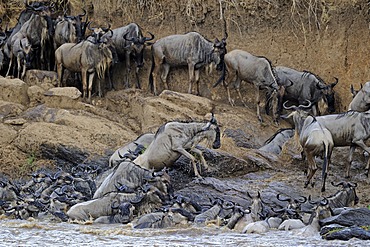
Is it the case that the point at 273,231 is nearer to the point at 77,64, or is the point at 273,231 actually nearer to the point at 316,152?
the point at 316,152

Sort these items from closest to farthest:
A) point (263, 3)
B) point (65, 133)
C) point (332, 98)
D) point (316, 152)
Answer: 1. point (316, 152)
2. point (65, 133)
3. point (332, 98)
4. point (263, 3)

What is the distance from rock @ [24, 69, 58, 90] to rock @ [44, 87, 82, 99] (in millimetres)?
774

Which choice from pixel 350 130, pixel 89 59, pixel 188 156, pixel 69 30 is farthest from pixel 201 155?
pixel 69 30

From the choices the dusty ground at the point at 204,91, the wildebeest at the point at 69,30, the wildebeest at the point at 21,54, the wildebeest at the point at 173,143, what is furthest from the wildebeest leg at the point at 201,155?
the wildebeest at the point at 21,54

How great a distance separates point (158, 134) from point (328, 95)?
15.3 feet

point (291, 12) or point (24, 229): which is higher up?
point (291, 12)

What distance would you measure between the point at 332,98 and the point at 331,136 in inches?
141

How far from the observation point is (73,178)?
50.3 feet

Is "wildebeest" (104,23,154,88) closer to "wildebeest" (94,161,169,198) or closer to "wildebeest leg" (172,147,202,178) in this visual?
"wildebeest leg" (172,147,202,178)

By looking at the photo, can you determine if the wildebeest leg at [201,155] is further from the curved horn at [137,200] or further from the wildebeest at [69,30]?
the wildebeest at [69,30]

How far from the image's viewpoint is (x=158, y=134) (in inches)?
605

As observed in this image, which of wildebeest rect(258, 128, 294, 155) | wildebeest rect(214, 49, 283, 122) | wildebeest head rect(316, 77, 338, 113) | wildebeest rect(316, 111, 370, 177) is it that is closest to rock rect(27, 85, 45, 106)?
wildebeest rect(214, 49, 283, 122)

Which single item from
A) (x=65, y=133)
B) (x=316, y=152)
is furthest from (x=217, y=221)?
(x=65, y=133)

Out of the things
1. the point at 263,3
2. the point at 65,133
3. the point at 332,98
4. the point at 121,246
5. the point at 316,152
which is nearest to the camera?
the point at 121,246
